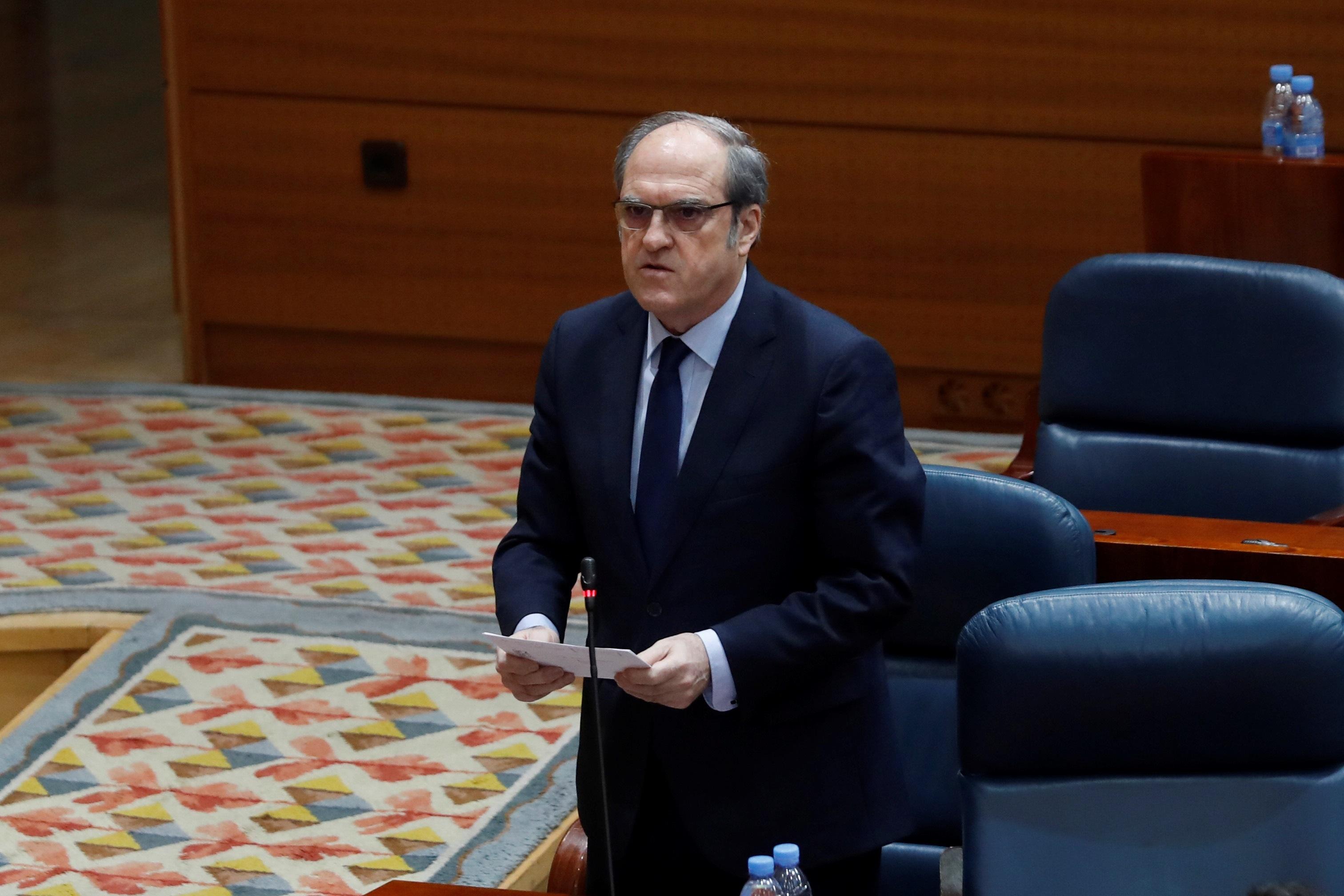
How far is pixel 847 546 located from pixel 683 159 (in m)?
0.44

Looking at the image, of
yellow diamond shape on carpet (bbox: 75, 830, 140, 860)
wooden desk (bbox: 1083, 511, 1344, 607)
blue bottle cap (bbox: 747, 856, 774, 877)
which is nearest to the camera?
blue bottle cap (bbox: 747, 856, 774, 877)

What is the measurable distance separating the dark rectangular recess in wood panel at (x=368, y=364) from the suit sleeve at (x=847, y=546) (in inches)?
149

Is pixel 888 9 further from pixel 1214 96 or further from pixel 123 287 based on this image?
pixel 123 287

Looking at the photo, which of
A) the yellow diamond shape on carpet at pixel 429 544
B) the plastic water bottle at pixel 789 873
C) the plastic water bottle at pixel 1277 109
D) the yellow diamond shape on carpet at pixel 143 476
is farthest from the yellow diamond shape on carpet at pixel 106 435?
the plastic water bottle at pixel 789 873

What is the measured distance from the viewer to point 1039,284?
17.7 ft

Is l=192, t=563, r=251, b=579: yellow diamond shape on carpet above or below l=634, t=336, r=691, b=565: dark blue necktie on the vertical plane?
below

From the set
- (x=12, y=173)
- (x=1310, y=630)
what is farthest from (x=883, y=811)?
(x=12, y=173)

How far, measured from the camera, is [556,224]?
564cm

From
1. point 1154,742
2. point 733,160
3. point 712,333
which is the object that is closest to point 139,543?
point 712,333

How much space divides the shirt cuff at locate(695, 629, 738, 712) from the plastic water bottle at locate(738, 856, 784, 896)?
0.20 metres

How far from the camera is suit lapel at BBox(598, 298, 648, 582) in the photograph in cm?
206

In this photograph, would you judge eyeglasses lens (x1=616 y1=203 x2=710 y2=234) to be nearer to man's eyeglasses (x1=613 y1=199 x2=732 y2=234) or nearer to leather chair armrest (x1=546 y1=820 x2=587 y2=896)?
man's eyeglasses (x1=613 y1=199 x2=732 y2=234)

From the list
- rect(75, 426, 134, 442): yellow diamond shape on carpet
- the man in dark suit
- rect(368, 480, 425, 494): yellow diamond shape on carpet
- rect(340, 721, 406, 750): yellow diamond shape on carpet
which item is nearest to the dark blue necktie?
the man in dark suit

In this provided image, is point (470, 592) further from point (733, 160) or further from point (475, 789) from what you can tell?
point (733, 160)
